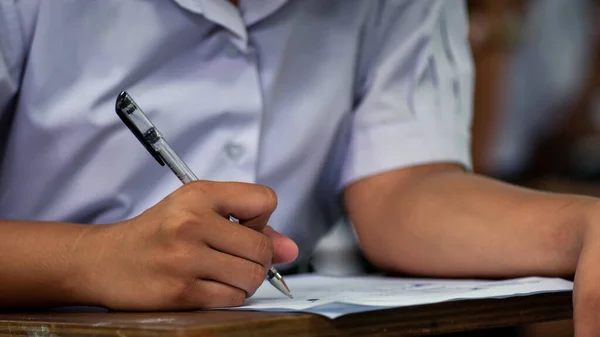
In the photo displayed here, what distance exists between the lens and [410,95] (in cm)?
88

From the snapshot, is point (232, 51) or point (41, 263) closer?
point (41, 263)

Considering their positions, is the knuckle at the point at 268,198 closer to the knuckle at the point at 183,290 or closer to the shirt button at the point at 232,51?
the knuckle at the point at 183,290

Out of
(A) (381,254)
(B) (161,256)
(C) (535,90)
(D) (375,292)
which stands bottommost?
(C) (535,90)

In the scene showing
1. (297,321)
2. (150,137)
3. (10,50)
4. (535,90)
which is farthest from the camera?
(535,90)

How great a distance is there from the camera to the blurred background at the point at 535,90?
7.55 feet

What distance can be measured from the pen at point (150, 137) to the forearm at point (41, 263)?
0.07 meters

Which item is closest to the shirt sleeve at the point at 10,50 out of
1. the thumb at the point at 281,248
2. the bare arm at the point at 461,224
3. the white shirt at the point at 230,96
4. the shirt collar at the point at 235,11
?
the white shirt at the point at 230,96

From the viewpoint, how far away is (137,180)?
750mm

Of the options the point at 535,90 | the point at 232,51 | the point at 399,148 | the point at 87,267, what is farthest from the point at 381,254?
the point at 535,90

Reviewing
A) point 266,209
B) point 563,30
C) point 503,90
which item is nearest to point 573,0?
point 563,30

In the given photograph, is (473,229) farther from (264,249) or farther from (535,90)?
(535,90)

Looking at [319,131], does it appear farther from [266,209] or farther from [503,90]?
[503,90]

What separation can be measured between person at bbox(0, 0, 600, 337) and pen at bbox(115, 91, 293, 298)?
0.03m

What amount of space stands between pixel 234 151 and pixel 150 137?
20cm
